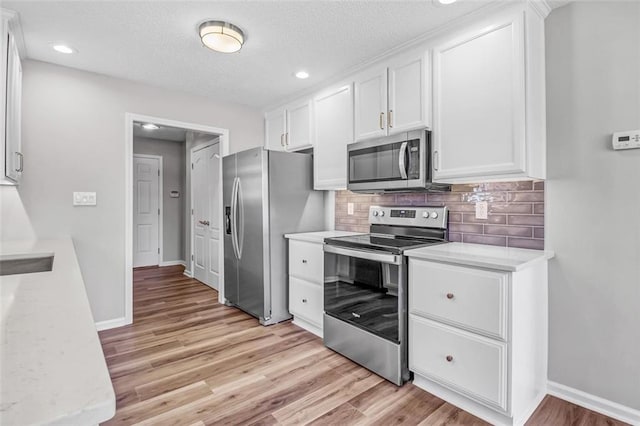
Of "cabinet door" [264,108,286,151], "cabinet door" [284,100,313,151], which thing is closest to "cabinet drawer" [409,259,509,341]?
"cabinet door" [284,100,313,151]

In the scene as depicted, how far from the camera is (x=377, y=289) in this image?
7.34 ft

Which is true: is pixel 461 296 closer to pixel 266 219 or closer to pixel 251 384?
pixel 251 384

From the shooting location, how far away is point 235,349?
265cm

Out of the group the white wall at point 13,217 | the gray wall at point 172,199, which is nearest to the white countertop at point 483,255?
the white wall at point 13,217

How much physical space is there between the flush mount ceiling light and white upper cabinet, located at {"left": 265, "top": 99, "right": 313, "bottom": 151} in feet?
3.81

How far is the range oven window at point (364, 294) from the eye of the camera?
213 cm

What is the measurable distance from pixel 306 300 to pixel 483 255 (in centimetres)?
165

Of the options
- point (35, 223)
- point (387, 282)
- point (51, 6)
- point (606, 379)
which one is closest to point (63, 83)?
point (51, 6)

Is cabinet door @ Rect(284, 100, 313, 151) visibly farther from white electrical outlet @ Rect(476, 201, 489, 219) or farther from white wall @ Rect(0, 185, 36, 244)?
white wall @ Rect(0, 185, 36, 244)

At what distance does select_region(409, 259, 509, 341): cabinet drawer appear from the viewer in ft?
5.50

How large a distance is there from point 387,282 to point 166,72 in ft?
8.78

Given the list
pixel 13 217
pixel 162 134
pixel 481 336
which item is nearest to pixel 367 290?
pixel 481 336


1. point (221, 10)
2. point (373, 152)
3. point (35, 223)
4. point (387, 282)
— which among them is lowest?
point (387, 282)

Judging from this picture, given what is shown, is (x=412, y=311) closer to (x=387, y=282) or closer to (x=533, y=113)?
(x=387, y=282)
